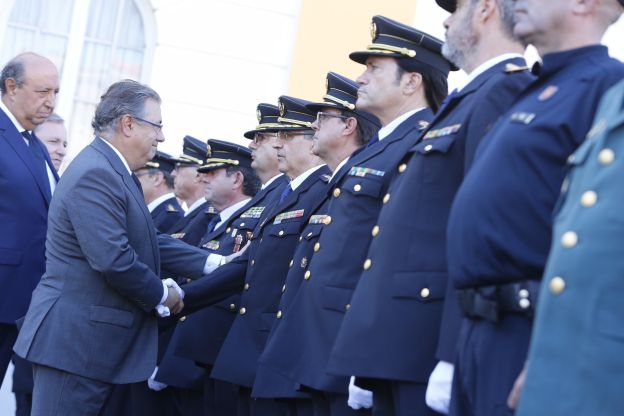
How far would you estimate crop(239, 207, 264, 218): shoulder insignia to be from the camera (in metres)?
6.21

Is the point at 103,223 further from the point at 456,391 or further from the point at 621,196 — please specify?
the point at 621,196

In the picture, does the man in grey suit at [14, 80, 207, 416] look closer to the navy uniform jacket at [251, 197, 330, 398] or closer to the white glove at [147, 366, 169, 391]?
the navy uniform jacket at [251, 197, 330, 398]

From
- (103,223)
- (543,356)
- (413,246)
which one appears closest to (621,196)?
(543,356)

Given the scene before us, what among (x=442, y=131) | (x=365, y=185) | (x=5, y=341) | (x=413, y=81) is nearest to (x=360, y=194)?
(x=365, y=185)

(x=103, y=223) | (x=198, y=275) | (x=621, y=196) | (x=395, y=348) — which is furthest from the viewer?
(x=198, y=275)

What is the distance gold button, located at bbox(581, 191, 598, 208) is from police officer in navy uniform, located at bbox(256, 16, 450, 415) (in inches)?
66.3

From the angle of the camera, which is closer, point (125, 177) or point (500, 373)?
point (500, 373)

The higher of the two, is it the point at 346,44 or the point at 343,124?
the point at 346,44

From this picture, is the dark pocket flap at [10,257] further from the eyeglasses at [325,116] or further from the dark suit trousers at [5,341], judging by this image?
the eyeglasses at [325,116]

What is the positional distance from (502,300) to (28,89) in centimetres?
389

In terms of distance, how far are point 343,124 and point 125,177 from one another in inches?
42.6

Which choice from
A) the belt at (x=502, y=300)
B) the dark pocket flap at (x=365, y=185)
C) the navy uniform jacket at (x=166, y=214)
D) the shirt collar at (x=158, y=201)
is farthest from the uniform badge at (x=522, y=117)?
the shirt collar at (x=158, y=201)

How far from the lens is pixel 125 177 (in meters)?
5.03

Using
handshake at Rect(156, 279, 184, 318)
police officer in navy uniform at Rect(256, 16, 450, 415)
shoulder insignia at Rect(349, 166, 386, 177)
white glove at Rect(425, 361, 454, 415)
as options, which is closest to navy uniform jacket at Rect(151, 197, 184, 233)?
handshake at Rect(156, 279, 184, 318)
